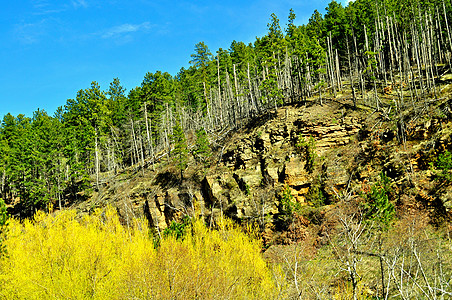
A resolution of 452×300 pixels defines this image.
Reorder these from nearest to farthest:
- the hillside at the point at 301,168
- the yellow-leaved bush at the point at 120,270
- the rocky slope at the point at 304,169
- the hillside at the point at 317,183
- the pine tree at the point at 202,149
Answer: the yellow-leaved bush at the point at 120,270 < the hillside at the point at 317,183 < the rocky slope at the point at 304,169 < the hillside at the point at 301,168 < the pine tree at the point at 202,149

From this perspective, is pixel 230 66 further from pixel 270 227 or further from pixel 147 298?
pixel 147 298

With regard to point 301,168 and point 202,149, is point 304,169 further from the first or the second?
point 202,149

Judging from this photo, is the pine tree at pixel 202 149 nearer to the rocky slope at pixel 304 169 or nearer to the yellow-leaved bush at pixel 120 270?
the rocky slope at pixel 304 169

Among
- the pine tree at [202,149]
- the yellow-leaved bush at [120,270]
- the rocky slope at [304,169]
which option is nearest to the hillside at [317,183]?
the rocky slope at [304,169]

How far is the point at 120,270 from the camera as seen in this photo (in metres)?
17.7

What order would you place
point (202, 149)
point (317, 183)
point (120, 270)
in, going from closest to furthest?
point (120, 270) < point (317, 183) < point (202, 149)

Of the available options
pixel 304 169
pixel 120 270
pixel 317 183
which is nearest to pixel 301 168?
pixel 304 169

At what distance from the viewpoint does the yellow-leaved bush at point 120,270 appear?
14.1 meters

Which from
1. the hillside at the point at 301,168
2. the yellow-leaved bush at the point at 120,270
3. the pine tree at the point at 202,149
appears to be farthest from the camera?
the pine tree at the point at 202,149

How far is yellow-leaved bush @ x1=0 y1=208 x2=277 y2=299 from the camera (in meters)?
14.1

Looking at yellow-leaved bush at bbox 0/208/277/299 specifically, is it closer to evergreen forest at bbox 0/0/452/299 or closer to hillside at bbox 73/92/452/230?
evergreen forest at bbox 0/0/452/299

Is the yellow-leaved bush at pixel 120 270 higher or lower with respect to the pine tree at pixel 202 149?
lower

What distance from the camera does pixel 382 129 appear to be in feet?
82.3

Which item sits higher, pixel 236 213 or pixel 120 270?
pixel 236 213
